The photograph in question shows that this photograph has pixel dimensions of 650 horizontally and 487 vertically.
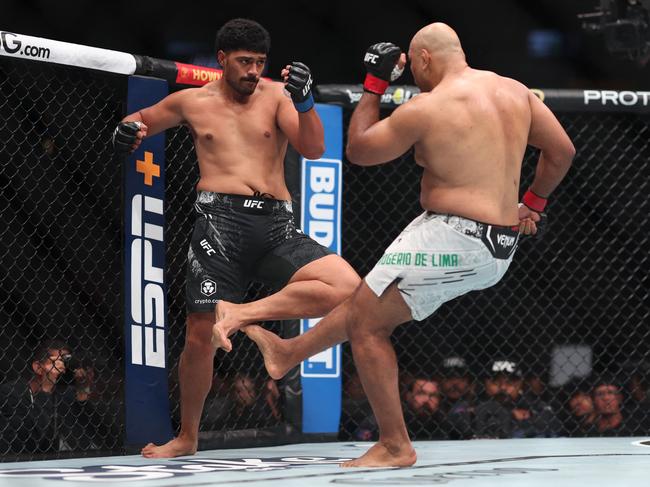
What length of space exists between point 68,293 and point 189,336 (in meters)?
0.90

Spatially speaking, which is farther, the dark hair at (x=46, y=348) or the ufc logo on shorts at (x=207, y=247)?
the dark hair at (x=46, y=348)

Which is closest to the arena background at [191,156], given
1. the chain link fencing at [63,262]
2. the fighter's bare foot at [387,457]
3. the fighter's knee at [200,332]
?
the chain link fencing at [63,262]

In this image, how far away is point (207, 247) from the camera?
3213 mm

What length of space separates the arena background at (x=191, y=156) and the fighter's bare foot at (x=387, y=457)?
37.3 inches

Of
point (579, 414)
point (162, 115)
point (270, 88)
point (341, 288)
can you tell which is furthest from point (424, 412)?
point (162, 115)

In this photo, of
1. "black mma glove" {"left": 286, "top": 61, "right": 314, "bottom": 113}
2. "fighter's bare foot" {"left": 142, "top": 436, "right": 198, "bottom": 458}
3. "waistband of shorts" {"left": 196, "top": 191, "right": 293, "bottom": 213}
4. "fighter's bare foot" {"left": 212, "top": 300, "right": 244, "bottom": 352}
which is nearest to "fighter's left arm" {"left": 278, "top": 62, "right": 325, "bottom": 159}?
"black mma glove" {"left": 286, "top": 61, "right": 314, "bottom": 113}

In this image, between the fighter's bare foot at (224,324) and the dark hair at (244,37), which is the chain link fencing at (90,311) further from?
the fighter's bare foot at (224,324)

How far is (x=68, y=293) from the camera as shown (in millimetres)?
3957

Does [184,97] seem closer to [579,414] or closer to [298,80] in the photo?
[298,80]

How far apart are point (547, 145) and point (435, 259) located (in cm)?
53

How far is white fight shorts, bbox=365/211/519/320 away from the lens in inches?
105

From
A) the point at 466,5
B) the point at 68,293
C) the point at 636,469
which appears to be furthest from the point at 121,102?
the point at 636,469

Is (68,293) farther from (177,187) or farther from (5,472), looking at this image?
(5,472)

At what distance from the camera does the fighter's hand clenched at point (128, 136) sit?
3180 mm
